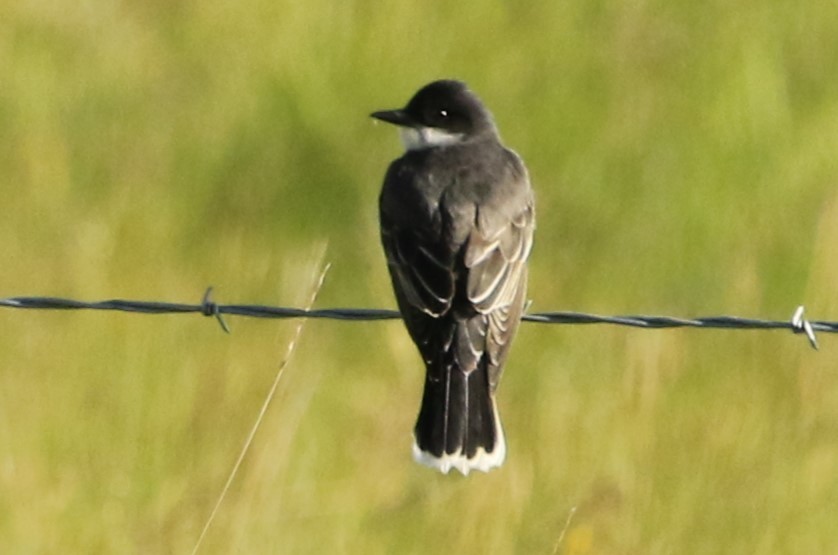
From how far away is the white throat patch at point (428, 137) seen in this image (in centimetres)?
788

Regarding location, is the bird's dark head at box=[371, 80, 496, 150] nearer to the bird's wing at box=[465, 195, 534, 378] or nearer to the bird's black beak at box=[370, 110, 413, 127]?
the bird's black beak at box=[370, 110, 413, 127]

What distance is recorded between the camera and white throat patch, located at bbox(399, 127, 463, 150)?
7883 mm

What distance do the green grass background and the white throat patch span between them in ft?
1.92

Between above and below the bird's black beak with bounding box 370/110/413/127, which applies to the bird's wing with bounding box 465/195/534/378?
below

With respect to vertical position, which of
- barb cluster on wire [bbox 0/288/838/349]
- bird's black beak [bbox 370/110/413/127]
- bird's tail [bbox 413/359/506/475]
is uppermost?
bird's black beak [bbox 370/110/413/127]

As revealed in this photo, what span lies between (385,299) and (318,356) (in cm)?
37

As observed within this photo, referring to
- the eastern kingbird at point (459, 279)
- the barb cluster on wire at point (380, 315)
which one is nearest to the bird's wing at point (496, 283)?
the eastern kingbird at point (459, 279)

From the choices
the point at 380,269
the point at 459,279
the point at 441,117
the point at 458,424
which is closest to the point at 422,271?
the point at 459,279

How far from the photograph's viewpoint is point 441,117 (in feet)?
26.2

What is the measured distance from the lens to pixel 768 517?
7168 mm

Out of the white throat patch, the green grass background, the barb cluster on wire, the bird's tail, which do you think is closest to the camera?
the barb cluster on wire

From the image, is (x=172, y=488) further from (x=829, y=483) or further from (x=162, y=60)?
(x=162, y=60)

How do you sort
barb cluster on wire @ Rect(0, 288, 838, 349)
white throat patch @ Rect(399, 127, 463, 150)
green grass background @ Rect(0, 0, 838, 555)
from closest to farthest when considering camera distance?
barb cluster on wire @ Rect(0, 288, 838, 349) < green grass background @ Rect(0, 0, 838, 555) < white throat patch @ Rect(399, 127, 463, 150)

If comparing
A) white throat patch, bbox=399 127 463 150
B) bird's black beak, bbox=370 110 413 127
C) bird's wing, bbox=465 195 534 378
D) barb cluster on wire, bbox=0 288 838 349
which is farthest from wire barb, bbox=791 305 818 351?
bird's black beak, bbox=370 110 413 127
